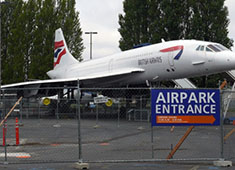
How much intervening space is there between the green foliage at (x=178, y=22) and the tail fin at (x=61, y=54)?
7.89m

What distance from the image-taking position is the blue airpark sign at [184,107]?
Result: 891cm

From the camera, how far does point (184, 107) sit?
29.4 ft

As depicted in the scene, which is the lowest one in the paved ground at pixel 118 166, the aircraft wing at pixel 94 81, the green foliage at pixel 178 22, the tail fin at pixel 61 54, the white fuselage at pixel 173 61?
the paved ground at pixel 118 166

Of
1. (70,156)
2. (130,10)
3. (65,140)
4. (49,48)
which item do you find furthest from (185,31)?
(70,156)

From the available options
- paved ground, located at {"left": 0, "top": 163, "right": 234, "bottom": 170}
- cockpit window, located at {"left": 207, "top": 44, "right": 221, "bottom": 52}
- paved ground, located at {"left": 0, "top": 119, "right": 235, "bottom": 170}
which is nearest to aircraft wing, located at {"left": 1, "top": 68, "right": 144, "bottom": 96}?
cockpit window, located at {"left": 207, "top": 44, "right": 221, "bottom": 52}

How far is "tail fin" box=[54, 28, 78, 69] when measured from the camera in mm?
36875

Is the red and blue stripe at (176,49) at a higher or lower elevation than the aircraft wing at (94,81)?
higher

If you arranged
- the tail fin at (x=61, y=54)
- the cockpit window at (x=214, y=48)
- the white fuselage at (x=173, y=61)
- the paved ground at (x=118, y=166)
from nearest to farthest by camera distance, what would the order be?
the paved ground at (x=118, y=166) < the white fuselage at (x=173, y=61) < the cockpit window at (x=214, y=48) < the tail fin at (x=61, y=54)

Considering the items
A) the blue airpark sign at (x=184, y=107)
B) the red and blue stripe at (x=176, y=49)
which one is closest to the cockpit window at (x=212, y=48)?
the red and blue stripe at (x=176, y=49)

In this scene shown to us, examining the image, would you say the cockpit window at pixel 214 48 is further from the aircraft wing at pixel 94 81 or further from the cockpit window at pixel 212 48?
the aircraft wing at pixel 94 81

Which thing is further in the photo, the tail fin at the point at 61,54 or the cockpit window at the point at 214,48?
the tail fin at the point at 61,54

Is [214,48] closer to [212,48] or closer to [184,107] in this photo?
[212,48]

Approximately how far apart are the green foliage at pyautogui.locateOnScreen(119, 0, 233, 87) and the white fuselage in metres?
14.8

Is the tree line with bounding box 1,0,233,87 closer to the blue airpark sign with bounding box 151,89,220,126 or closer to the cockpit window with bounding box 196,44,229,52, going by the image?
the cockpit window with bounding box 196,44,229,52
